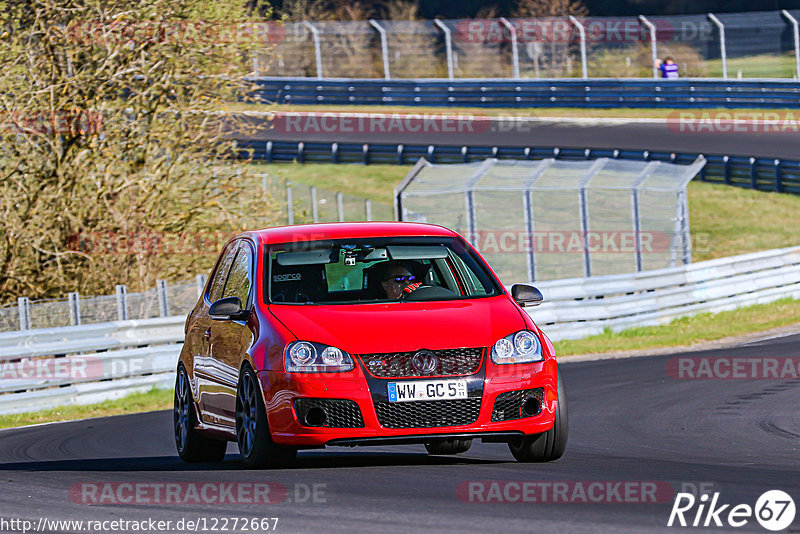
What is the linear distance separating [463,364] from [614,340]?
13.6 metres

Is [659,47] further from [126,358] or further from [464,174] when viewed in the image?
[126,358]

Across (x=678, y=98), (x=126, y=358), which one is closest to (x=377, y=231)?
(x=126, y=358)

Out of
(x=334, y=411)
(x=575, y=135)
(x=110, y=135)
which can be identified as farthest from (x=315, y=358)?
(x=575, y=135)

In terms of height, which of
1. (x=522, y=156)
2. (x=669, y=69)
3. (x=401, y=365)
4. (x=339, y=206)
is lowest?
(x=522, y=156)

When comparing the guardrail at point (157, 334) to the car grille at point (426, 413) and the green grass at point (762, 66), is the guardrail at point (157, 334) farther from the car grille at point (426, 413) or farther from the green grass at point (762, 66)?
the green grass at point (762, 66)

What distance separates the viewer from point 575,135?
1561 inches

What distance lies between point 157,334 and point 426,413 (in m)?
9.79

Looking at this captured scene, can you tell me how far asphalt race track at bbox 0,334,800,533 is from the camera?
6473 mm

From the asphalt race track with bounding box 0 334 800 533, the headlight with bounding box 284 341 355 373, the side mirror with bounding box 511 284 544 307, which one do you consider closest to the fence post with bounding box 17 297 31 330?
the asphalt race track with bounding box 0 334 800 533

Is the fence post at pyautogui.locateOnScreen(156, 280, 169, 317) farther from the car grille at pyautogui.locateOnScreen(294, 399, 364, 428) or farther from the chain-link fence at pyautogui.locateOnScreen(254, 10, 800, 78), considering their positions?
the chain-link fence at pyautogui.locateOnScreen(254, 10, 800, 78)

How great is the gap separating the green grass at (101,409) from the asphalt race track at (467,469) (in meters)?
1.42

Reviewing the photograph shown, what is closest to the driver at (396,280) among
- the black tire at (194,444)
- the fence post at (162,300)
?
the black tire at (194,444)

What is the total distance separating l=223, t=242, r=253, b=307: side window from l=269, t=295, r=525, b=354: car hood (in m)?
0.67

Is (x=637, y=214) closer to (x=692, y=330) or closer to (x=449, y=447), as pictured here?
(x=692, y=330)
